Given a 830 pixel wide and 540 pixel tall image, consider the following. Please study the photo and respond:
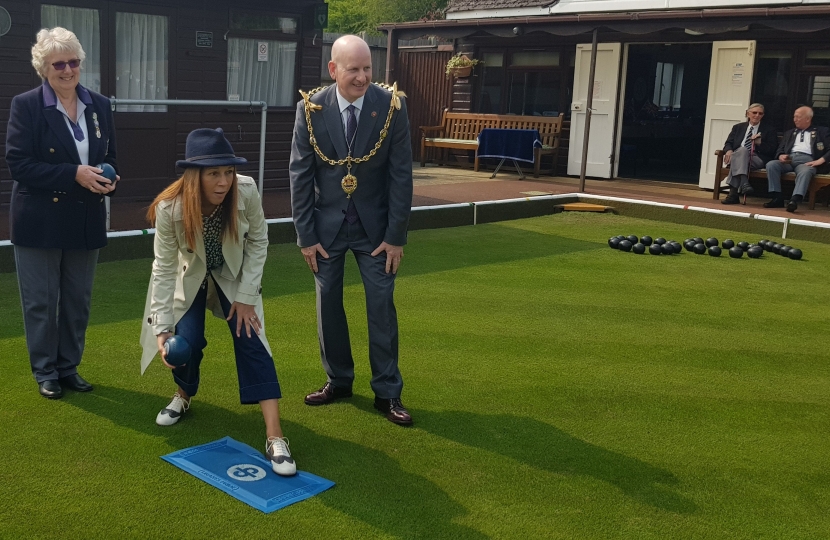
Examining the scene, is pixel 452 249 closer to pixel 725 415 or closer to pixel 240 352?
pixel 725 415

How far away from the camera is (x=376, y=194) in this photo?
16.3 ft

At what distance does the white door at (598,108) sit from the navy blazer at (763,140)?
3091 millimetres

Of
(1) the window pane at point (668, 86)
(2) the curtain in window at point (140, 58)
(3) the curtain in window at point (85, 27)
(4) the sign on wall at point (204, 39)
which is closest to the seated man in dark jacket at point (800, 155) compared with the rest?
(1) the window pane at point (668, 86)

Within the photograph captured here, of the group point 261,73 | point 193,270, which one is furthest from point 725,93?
point 193,270

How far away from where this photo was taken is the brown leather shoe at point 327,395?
5133 mm

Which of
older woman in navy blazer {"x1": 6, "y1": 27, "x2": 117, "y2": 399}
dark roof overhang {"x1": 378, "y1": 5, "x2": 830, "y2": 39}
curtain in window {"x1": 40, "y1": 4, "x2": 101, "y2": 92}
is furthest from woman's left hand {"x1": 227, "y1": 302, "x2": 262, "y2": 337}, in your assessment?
dark roof overhang {"x1": 378, "y1": 5, "x2": 830, "y2": 39}

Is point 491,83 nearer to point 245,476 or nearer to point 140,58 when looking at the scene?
point 140,58

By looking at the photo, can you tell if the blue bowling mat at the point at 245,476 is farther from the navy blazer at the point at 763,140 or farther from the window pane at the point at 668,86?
the window pane at the point at 668,86

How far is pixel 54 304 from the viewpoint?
516 centimetres

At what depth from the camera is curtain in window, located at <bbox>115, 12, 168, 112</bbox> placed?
12641 mm

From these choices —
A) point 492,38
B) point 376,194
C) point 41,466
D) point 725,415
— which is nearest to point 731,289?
point 725,415

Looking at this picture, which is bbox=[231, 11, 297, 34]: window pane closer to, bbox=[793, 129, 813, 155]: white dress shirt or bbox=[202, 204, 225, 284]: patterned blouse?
bbox=[793, 129, 813, 155]: white dress shirt

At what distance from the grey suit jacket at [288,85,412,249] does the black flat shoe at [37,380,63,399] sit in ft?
4.92

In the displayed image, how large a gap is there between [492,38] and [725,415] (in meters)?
14.5
